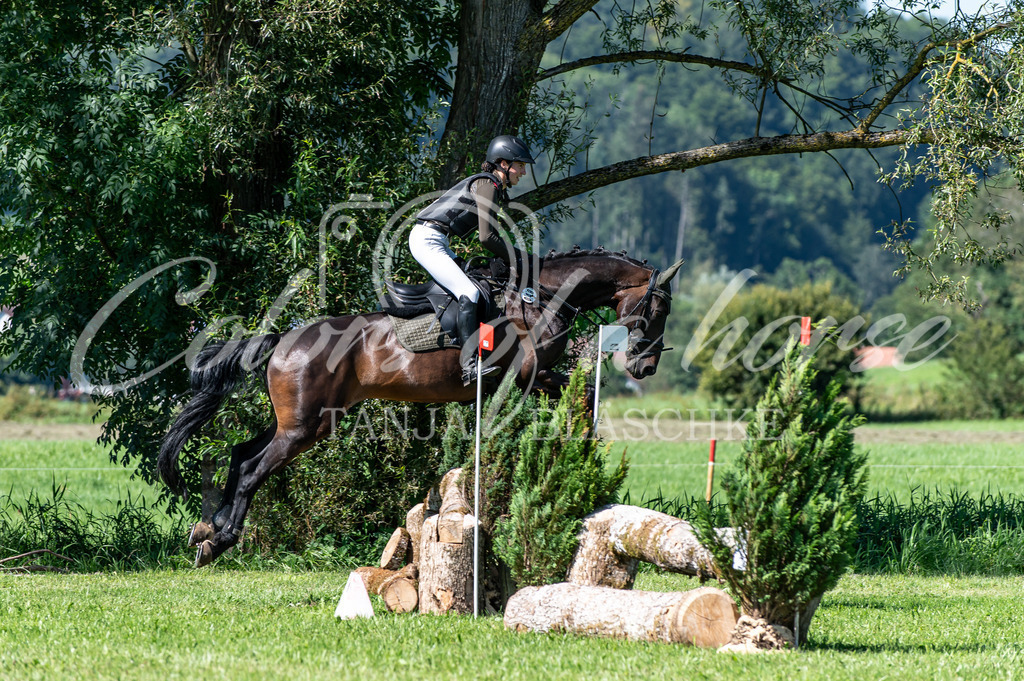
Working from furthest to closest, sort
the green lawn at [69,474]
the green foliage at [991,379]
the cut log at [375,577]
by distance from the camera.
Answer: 1. the green foliage at [991,379]
2. the green lawn at [69,474]
3. the cut log at [375,577]

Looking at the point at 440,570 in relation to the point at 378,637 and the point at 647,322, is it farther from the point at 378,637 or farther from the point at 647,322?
the point at 647,322

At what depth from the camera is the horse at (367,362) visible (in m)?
7.58

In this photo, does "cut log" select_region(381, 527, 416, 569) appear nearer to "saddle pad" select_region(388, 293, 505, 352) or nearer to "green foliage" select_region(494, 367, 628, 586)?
"green foliage" select_region(494, 367, 628, 586)

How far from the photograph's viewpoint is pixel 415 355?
769cm

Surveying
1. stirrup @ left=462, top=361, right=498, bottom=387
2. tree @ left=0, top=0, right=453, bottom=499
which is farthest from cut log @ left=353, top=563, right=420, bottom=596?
tree @ left=0, top=0, right=453, bottom=499

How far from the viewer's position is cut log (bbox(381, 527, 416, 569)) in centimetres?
Answer: 703

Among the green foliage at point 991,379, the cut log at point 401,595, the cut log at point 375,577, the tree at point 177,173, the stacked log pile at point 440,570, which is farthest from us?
the green foliage at point 991,379

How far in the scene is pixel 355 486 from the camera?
9.76 m

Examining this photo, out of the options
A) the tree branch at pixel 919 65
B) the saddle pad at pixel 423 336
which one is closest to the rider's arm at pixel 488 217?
the saddle pad at pixel 423 336

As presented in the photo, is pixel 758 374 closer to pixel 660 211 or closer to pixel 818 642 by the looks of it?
pixel 818 642

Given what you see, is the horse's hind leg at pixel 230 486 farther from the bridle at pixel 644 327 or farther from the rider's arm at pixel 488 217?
the bridle at pixel 644 327

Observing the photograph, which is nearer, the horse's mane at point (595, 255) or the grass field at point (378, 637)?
the grass field at point (378, 637)

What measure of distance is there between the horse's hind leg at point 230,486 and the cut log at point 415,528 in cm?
135

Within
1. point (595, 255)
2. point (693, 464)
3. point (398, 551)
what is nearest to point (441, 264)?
point (595, 255)
